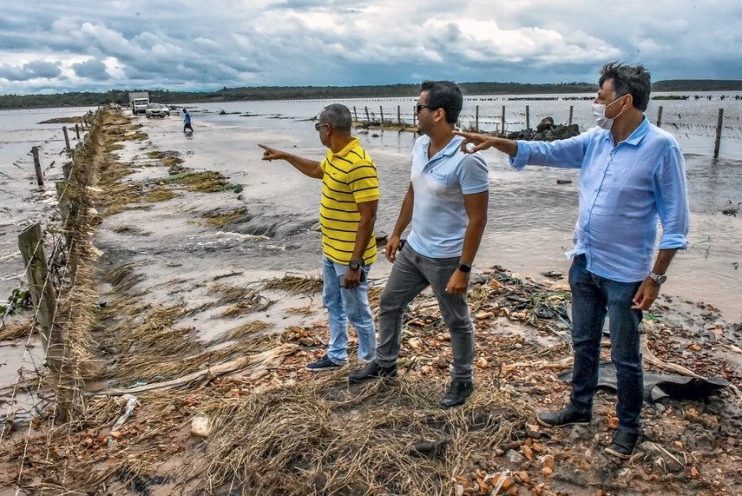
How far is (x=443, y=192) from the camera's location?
2.94 m

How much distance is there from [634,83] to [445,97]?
0.88 meters

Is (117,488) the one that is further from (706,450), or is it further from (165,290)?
(165,290)

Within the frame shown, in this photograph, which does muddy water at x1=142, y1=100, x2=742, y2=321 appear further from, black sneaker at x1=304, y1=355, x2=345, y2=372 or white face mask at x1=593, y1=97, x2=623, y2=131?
white face mask at x1=593, y1=97, x2=623, y2=131

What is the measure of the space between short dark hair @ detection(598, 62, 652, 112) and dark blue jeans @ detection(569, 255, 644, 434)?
0.79 meters

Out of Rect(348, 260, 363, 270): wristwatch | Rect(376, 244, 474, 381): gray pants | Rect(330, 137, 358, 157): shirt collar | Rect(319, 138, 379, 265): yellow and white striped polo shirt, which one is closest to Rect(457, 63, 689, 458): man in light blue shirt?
Rect(376, 244, 474, 381): gray pants

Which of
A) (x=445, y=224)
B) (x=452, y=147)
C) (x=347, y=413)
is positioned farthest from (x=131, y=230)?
(x=452, y=147)

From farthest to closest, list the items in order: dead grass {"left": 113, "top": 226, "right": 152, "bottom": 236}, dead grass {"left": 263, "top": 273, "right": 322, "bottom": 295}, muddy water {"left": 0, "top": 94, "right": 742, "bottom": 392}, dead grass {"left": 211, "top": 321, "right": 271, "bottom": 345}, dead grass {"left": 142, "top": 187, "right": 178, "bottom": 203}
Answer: dead grass {"left": 142, "top": 187, "right": 178, "bottom": 203} < dead grass {"left": 113, "top": 226, "right": 152, "bottom": 236} < muddy water {"left": 0, "top": 94, "right": 742, "bottom": 392} < dead grass {"left": 263, "top": 273, "right": 322, "bottom": 295} < dead grass {"left": 211, "top": 321, "right": 271, "bottom": 345}

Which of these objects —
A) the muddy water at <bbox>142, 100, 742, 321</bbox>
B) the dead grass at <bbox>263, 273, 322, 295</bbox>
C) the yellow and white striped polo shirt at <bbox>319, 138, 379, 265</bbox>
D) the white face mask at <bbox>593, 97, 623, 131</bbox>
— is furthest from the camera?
the muddy water at <bbox>142, 100, 742, 321</bbox>

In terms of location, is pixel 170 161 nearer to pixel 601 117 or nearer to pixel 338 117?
pixel 338 117

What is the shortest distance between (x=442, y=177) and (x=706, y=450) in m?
2.05

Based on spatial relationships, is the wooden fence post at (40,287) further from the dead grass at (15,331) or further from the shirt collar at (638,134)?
the shirt collar at (638,134)

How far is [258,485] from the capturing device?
9.21 ft

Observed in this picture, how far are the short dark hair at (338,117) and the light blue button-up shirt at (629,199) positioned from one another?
114 cm

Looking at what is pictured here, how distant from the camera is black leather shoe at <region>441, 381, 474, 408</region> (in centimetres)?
335
